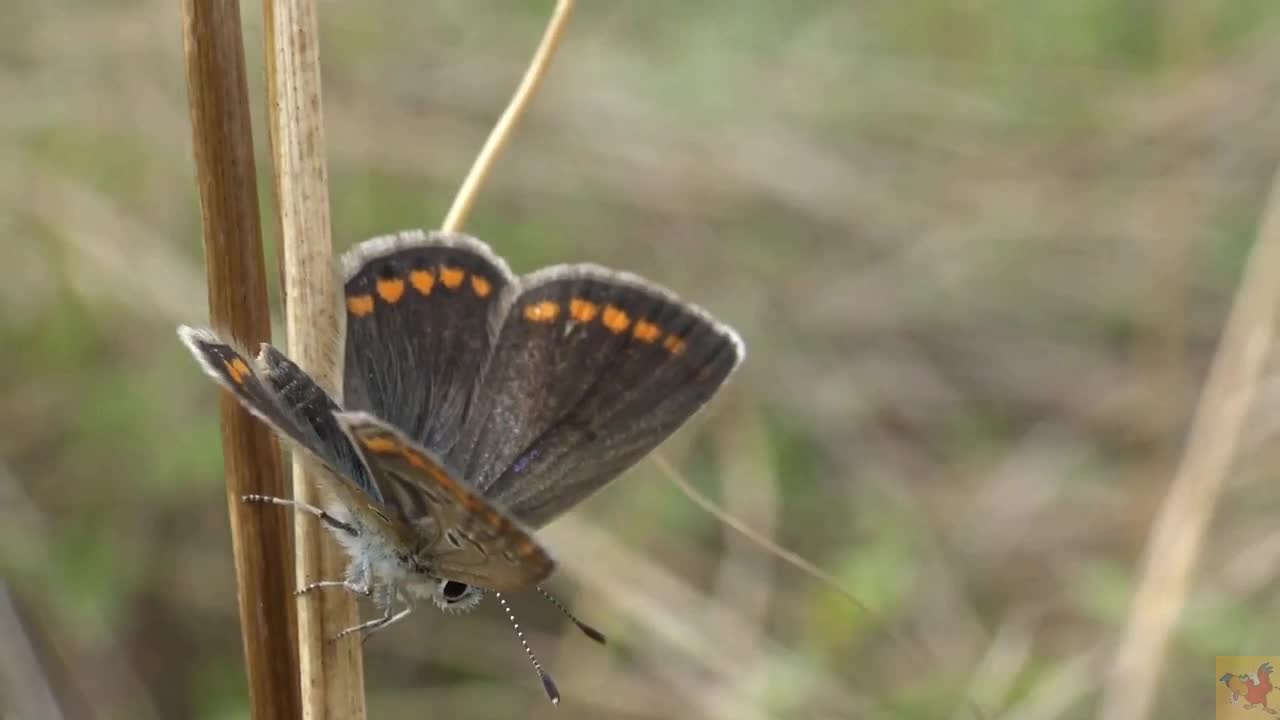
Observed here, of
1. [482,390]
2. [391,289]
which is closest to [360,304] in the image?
[391,289]

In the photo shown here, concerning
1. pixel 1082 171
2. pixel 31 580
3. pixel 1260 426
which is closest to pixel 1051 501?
pixel 1260 426

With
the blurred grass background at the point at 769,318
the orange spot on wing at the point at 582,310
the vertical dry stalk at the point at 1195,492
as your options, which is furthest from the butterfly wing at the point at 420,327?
the vertical dry stalk at the point at 1195,492

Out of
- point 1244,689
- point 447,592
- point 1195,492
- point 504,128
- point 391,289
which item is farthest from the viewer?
point 1195,492

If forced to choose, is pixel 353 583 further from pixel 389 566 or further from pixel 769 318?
pixel 769 318

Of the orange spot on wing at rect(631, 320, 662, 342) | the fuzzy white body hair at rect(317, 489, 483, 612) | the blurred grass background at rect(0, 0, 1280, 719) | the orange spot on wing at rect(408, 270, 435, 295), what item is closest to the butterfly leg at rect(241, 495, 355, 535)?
the fuzzy white body hair at rect(317, 489, 483, 612)

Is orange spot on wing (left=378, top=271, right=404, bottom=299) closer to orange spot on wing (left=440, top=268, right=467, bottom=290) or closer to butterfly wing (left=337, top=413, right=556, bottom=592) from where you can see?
orange spot on wing (left=440, top=268, right=467, bottom=290)

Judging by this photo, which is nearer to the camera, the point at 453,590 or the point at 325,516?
the point at 325,516

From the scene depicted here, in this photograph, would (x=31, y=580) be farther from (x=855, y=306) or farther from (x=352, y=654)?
(x=855, y=306)

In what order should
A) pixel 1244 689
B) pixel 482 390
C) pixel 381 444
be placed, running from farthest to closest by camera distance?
pixel 1244 689 < pixel 482 390 < pixel 381 444
